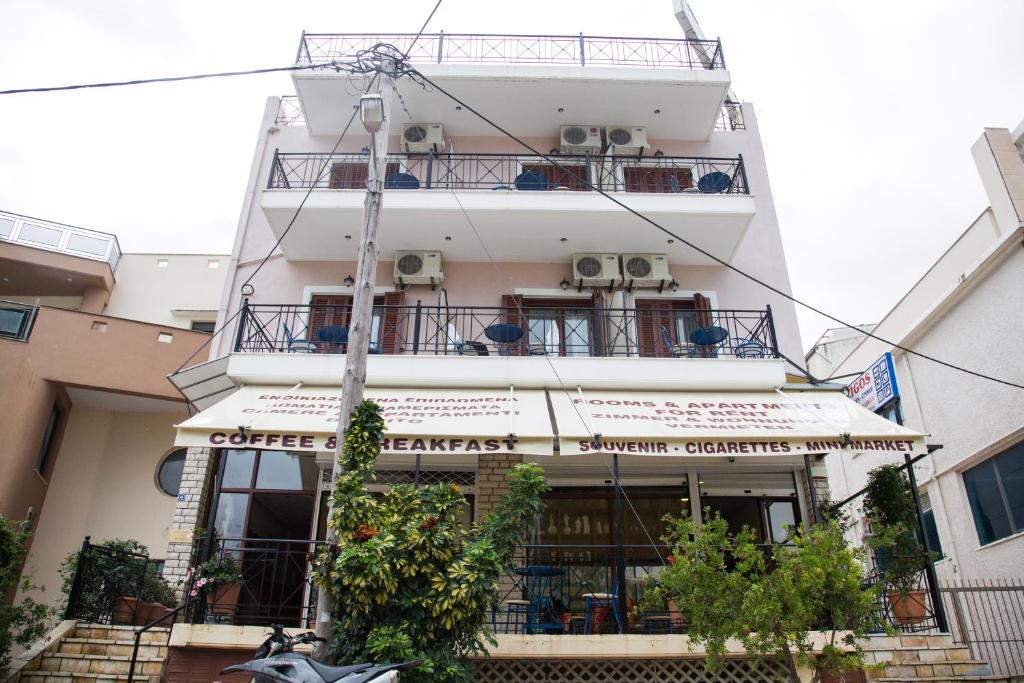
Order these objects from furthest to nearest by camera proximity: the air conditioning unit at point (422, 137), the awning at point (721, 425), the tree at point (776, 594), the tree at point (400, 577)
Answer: the air conditioning unit at point (422, 137) → the awning at point (721, 425) → the tree at point (400, 577) → the tree at point (776, 594)

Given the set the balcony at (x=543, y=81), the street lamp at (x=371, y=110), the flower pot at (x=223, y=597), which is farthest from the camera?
the balcony at (x=543, y=81)

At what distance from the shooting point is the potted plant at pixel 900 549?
8.68 meters

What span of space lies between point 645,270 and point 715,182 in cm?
208

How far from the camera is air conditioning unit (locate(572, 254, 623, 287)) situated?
42.7 ft

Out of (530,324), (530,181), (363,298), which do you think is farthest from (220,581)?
(530,181)

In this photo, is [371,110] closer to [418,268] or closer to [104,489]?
[418,268]

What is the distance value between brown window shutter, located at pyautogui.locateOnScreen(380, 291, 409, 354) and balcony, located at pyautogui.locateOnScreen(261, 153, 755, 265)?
1279 millimetres

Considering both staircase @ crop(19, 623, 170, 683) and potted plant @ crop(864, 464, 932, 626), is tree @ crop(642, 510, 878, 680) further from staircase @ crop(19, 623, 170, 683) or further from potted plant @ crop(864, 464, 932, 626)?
staircase @ crop(19, 623, 170, 683)

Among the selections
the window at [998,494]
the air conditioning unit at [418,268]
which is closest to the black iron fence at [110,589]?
the air conditioning unit at [418,268]

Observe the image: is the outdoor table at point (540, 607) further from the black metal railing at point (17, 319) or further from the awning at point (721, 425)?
the black metal railing at point (17, 319)

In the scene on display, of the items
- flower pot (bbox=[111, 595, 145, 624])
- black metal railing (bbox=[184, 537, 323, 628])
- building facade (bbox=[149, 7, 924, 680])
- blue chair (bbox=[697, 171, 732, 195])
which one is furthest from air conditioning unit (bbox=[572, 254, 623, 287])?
flower pot (bbox=[111, 595, 145, 624])

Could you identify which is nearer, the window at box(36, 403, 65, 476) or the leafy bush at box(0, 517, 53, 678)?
the leafy bush at box(0, 517, 53, 678)

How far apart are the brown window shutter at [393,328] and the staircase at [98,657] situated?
5.38m

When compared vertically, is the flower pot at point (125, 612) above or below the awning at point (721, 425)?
below
